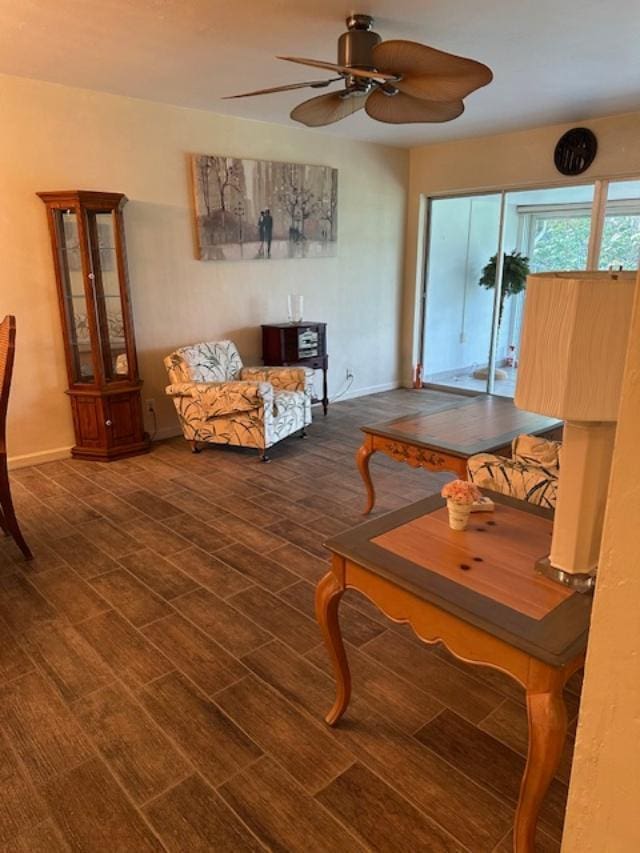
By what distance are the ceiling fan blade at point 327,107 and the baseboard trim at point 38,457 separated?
9.73 ft

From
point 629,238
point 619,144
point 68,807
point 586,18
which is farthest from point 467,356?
point 68,807

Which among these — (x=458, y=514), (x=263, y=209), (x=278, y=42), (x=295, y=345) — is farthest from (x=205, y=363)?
(x=458, y=514)

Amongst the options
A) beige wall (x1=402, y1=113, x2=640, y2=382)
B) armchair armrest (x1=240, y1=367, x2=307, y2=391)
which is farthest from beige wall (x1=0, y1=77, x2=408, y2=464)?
armchair armrest (x1=240, y1=367, x2=307, y2=391)

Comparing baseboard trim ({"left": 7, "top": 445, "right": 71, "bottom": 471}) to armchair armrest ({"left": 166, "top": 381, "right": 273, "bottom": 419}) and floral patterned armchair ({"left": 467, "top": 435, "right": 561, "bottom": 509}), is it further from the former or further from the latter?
floral patterned armchair ({"left": 467, "top": 435, "right": 561, "bottom": 509})

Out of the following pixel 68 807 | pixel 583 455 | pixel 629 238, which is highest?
pixel 629 238

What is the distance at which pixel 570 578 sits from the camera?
1.37 m

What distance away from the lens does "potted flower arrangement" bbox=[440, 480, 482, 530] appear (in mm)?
1633

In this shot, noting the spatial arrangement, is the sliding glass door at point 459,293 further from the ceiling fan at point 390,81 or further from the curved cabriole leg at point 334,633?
the curved cabriole leg at point 334,633

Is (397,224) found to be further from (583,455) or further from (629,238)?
(583,455)

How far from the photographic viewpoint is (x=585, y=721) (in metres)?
0.73

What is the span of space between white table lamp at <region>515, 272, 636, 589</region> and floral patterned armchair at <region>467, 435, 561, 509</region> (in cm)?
75

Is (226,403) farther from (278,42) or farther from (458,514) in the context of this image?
(458,514)

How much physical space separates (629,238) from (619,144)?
2.59ft

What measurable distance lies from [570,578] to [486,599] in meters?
0.22
